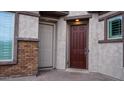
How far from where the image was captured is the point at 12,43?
208 inches

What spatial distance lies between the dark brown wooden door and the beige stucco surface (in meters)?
2.33

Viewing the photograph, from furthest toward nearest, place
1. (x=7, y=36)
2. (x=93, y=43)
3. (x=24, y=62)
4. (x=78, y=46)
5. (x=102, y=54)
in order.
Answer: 1. (x=78, y=46)
2. (x=93, y=43)
3. (x=102, y=54)
4. (x=24, y=62)
5. (x=7, y=36)

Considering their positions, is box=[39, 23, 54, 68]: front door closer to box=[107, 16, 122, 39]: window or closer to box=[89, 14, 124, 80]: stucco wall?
box=[89, 14, 124, 80]: stucco wall

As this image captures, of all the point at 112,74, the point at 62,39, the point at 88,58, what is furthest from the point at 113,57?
the point at 62,39

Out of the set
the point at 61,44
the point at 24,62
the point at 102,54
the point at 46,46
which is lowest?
the point at 24,62

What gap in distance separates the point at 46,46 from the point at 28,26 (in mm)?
2099

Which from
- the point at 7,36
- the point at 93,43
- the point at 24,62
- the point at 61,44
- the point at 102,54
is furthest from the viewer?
the point at 61,44

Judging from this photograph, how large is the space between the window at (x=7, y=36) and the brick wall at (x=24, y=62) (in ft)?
0.90

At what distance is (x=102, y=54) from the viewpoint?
6.48m

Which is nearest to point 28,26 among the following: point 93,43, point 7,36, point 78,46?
point 7,36

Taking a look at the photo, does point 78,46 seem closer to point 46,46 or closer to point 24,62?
point 46,46

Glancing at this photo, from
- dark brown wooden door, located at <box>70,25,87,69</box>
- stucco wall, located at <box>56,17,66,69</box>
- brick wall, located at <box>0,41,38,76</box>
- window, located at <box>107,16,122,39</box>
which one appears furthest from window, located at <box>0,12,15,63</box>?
window, located at <box>107,16,122,39</box>

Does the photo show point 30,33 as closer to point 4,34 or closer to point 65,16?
point 4,34

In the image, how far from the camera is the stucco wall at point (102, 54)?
555 cm
